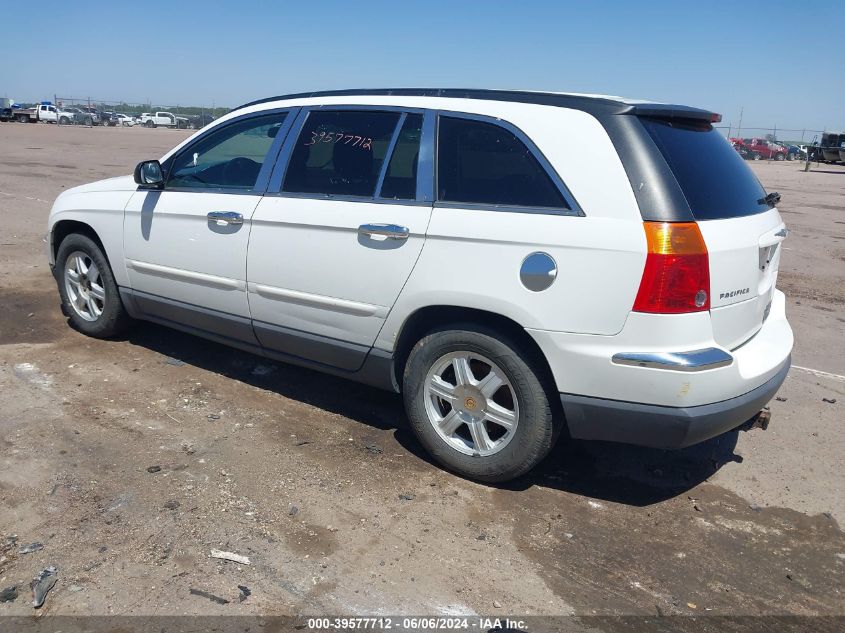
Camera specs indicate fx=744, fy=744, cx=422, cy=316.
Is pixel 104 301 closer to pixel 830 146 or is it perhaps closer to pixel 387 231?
pixel 387 231

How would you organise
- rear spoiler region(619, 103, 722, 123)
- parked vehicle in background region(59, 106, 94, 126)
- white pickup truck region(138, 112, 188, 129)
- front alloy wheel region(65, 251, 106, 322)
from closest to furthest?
rear spoiler region(619, 103, 722, 123)
front alloy wheel region(65, 251, 106, 322)
parked vehicle in background region(59, 106, 94, 126)
white pickup truck region(138, 112, 188, 129)

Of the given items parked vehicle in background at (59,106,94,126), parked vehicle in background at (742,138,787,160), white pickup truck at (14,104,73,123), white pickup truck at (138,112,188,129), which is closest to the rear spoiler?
parked vehicle in background at (742,138,787,160)

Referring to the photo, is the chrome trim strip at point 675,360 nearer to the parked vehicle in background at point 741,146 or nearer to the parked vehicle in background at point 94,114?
the parked vehicle in background at point 741,146

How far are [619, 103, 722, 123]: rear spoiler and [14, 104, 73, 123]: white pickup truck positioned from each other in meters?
62.7

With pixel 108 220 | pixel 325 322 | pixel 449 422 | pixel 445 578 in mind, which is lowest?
pixel 445 578

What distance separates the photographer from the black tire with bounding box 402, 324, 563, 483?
11.9 ft

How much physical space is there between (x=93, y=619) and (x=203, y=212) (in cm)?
269

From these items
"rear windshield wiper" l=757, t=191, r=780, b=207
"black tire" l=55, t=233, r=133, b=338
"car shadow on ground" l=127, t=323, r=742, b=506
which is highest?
"rear windshield wiper" l=757, t=191, r=780, b=207

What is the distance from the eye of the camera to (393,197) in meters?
4.02

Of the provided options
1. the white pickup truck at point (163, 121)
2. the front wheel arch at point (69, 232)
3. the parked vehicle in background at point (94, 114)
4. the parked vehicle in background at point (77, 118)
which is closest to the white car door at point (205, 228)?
the front wheel arch at point (69, 232)

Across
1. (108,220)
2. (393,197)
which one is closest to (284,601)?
(393,197)

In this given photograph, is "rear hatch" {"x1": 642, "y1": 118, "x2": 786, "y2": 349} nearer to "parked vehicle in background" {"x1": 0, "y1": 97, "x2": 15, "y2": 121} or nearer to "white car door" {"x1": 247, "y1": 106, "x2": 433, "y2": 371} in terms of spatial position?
"white car door" {"x1": 247, "y1": 106, "x2": 433, "y2": 371}

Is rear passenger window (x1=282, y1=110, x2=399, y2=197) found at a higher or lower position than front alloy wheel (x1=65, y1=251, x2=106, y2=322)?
higher

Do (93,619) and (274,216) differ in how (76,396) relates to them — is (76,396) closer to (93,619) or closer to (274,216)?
(274,216)
